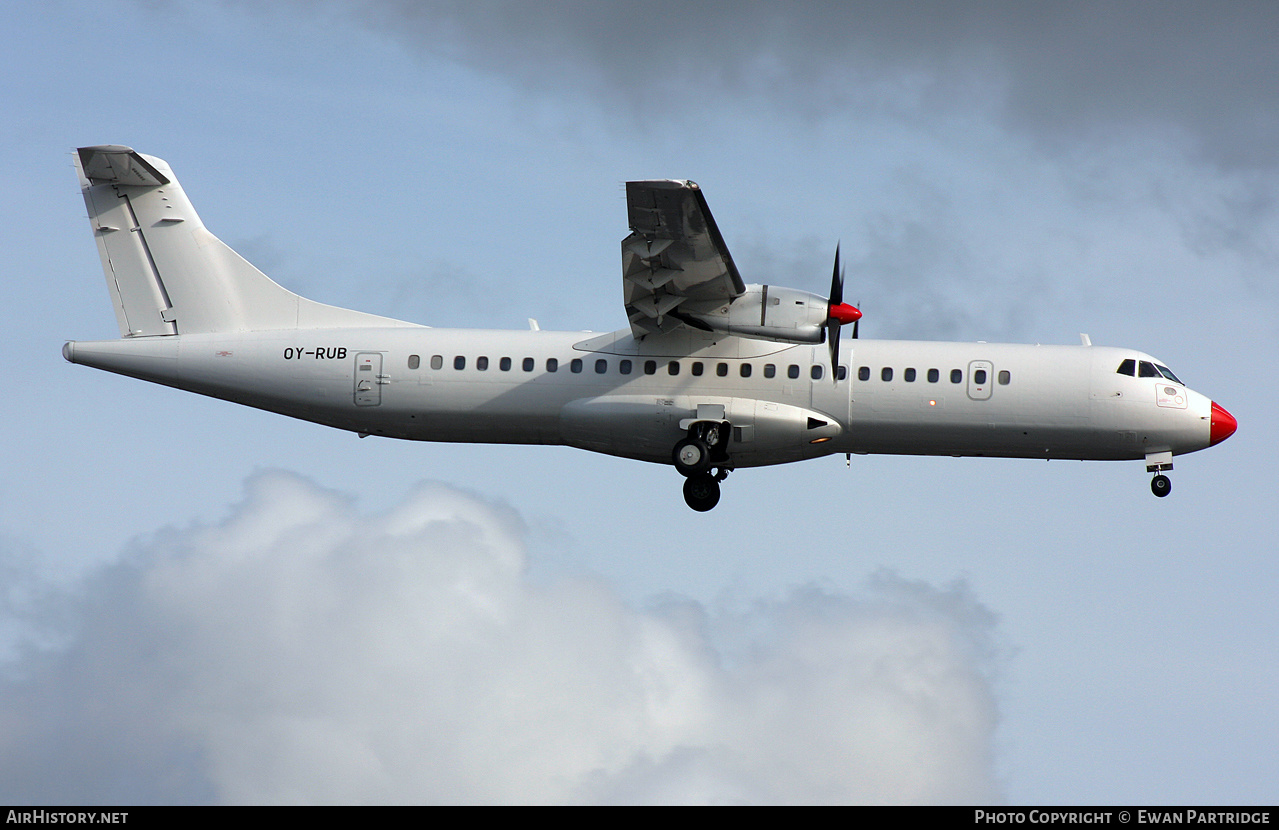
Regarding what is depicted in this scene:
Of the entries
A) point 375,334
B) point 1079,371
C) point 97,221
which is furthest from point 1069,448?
point 97,221

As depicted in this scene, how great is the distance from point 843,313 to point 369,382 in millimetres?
9686

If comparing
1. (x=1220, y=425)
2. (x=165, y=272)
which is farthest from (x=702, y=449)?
(x=165, y=272)

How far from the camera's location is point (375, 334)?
2898 cm

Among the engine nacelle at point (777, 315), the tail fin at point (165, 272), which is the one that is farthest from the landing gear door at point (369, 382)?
the engine nacelle at point (777, 315)

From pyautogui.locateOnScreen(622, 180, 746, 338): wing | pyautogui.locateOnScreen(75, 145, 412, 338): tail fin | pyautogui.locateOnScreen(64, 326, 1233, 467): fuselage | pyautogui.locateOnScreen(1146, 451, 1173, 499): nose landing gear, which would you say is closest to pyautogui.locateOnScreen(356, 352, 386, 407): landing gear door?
pyautogui.locateOnScreen(64, 326, 1233, 467): fuselage

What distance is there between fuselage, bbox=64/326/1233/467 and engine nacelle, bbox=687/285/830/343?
1823 mm

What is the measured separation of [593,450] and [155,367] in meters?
9.26

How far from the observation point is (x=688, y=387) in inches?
1097

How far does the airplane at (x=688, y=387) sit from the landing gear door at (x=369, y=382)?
29mm

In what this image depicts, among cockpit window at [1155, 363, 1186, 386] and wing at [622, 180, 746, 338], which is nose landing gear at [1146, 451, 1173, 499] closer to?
cockpit window at [1155, 363, 1186, 386]

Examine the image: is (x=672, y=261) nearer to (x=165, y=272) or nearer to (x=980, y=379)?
(x=980, y=379)

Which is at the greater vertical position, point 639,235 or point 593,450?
point 639,235

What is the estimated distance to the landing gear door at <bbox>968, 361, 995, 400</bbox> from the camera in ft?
90.2
